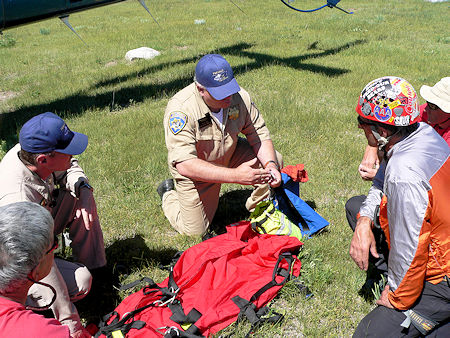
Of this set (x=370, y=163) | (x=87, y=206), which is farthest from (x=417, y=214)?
(x=87, y=206)

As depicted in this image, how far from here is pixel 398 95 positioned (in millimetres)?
2869

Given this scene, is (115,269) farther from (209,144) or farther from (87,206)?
(209,144)

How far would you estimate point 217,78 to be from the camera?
4219mm

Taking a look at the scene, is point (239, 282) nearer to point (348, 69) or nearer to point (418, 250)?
point (418, 250)

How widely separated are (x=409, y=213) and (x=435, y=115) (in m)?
2.02

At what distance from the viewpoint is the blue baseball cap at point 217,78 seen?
421cm

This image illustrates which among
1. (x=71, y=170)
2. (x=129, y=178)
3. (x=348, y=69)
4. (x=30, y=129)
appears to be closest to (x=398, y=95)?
(x=30, y=129)

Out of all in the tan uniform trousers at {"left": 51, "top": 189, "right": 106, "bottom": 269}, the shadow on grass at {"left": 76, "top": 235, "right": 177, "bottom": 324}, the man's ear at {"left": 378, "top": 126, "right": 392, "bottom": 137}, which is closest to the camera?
the man's ear at {"left": 378, "top": 126, "right": 392, "bottom": 137}

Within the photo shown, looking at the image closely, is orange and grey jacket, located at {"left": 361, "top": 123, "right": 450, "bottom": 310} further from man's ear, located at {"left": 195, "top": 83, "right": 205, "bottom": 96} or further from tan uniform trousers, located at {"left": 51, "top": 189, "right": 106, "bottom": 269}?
tan uniform trousers, located at {"left": 51, "top": 189, "right": 106, "bottom": 269}

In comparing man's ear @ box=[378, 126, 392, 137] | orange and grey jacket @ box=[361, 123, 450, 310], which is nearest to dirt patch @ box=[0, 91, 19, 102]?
man's ear @ box=[378, 126, 392, 137]

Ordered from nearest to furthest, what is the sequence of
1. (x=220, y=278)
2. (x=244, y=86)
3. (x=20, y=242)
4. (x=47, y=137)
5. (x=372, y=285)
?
(x=20, y=242), (x=47, y=137), (x=220, y=278), (x=372, y=285), (x=244, y=86)

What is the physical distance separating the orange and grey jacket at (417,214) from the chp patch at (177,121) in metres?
2.26

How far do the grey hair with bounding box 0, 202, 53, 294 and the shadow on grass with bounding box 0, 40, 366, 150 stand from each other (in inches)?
226

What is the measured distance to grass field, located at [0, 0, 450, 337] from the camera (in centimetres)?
439
